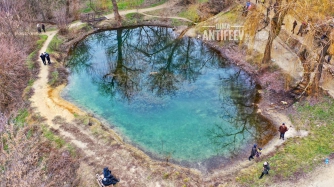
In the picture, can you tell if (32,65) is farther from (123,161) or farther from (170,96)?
(123,161)

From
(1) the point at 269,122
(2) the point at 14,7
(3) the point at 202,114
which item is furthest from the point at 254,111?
(2) the point at 14,7

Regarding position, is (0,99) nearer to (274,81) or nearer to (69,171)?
(69,171)

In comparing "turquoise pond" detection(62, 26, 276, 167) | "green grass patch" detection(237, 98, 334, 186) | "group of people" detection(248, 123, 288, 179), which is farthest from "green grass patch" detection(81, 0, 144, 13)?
"group of people" detection(248, 123, 288, 179)

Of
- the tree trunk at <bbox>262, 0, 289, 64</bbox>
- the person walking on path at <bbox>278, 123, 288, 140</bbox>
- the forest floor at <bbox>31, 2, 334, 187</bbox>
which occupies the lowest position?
the forest floor at <bbox>31, 2, 334, 187</bbox>

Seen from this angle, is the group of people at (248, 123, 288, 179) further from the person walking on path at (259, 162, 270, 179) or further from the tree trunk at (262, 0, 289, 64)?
the tree trunk at (262, 0, 289, 64)

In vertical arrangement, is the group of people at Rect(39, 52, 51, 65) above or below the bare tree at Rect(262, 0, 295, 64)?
below
